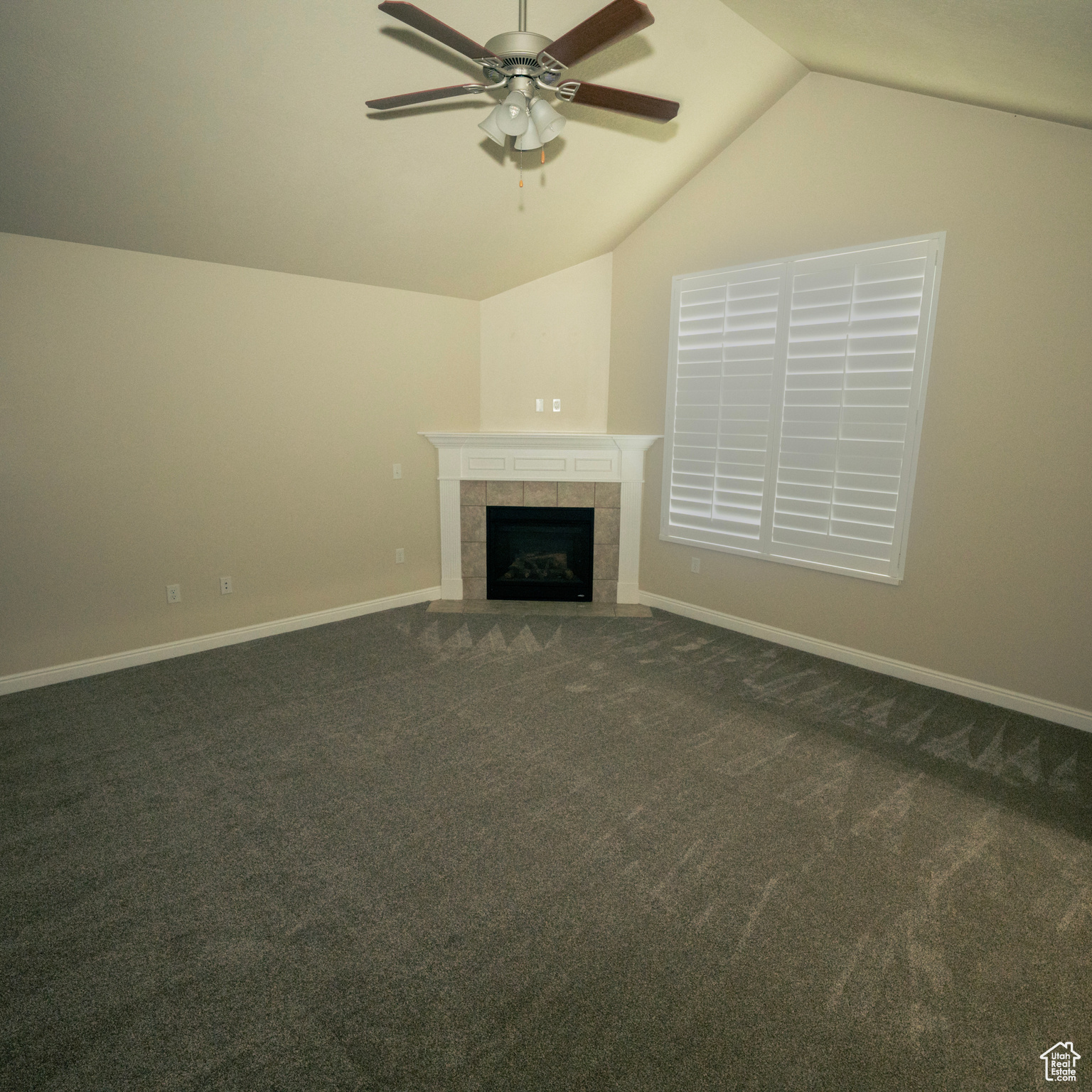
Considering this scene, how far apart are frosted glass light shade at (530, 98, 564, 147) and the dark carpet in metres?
2.54

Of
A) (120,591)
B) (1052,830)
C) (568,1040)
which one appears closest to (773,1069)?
(568,1040)

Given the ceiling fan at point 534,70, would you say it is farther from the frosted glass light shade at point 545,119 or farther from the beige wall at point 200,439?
the beige wall at point 200,439

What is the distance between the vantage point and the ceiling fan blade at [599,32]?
1.67 metres

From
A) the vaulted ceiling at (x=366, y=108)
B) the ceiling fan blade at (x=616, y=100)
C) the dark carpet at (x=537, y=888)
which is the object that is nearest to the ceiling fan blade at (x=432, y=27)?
the ceiling fan blade at (x=616, y=100)

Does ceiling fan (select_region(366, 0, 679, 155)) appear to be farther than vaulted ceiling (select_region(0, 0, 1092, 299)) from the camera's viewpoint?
No

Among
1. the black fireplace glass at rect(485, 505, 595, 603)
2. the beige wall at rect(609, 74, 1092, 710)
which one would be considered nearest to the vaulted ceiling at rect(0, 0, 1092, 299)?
the beige wall at rect(609, 74, 1092, 710)

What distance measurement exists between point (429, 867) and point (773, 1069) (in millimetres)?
1124

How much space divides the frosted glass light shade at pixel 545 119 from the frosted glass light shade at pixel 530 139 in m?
0.02

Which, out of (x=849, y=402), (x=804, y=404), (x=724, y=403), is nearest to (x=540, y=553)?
(x=724, y=403)

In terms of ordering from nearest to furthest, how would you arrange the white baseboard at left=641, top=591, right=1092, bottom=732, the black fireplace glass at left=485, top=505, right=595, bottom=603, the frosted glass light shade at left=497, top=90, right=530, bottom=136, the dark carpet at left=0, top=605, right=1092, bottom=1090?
the dark carpet at left=0, top=605, right=1092, bottom=1090 → the frosted glass light shade at left=497, top=90, right=530, bottom=136 → the white baseboard at left=641, top=591, right=1092, bottom=732 → the black fireplace glass at left=485, top=505, right=595, bottom=603

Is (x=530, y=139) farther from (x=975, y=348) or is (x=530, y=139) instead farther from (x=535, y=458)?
(x=535, y=458)

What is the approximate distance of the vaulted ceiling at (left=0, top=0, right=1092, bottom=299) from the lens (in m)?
2.20

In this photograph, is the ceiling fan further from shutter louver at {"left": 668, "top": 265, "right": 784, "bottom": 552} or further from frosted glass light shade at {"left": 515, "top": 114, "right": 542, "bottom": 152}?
shutter louver at {"left": 668, "top": 265, "right": 784, "bottom": 552}

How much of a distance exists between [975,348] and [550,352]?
2.79m
